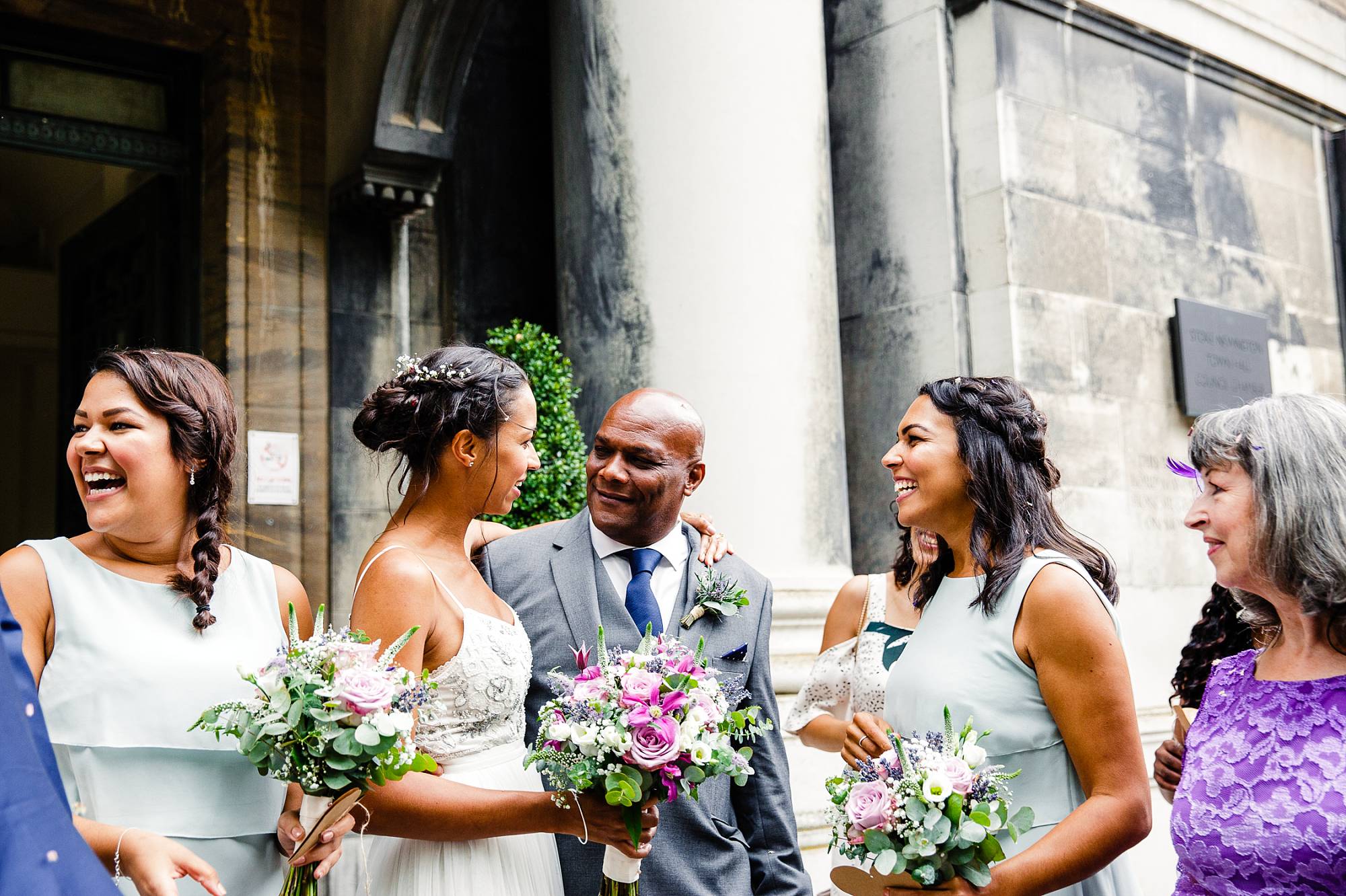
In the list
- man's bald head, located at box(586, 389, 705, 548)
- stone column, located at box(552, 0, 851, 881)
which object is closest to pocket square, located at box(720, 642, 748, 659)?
man's bald head, located at box(586, 389, 705, 548)

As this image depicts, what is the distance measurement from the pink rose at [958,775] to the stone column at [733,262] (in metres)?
3.37

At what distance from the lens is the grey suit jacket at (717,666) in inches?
135

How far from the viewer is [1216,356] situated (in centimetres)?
859

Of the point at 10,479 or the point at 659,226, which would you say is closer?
the point at 659,226

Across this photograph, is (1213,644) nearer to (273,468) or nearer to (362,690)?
(362,690)

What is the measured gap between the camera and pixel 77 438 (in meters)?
3.03

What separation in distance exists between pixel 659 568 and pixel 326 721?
146 centimetres

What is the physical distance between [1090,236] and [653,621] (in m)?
5.46

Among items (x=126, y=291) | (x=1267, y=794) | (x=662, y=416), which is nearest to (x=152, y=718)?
(x=662, y=416)

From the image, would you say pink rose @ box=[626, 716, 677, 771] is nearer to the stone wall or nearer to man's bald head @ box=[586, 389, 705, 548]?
man's bald head @ box=[586, 389, 705, 548]

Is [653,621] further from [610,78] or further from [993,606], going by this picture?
[610,78]

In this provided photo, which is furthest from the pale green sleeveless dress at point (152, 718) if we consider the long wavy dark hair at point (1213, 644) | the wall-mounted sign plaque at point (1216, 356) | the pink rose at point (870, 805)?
the wall-mounted sign plaque at point (1216, 356)

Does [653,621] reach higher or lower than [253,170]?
lower

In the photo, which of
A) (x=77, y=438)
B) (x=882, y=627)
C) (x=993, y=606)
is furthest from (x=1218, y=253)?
(x=77, y=438)
